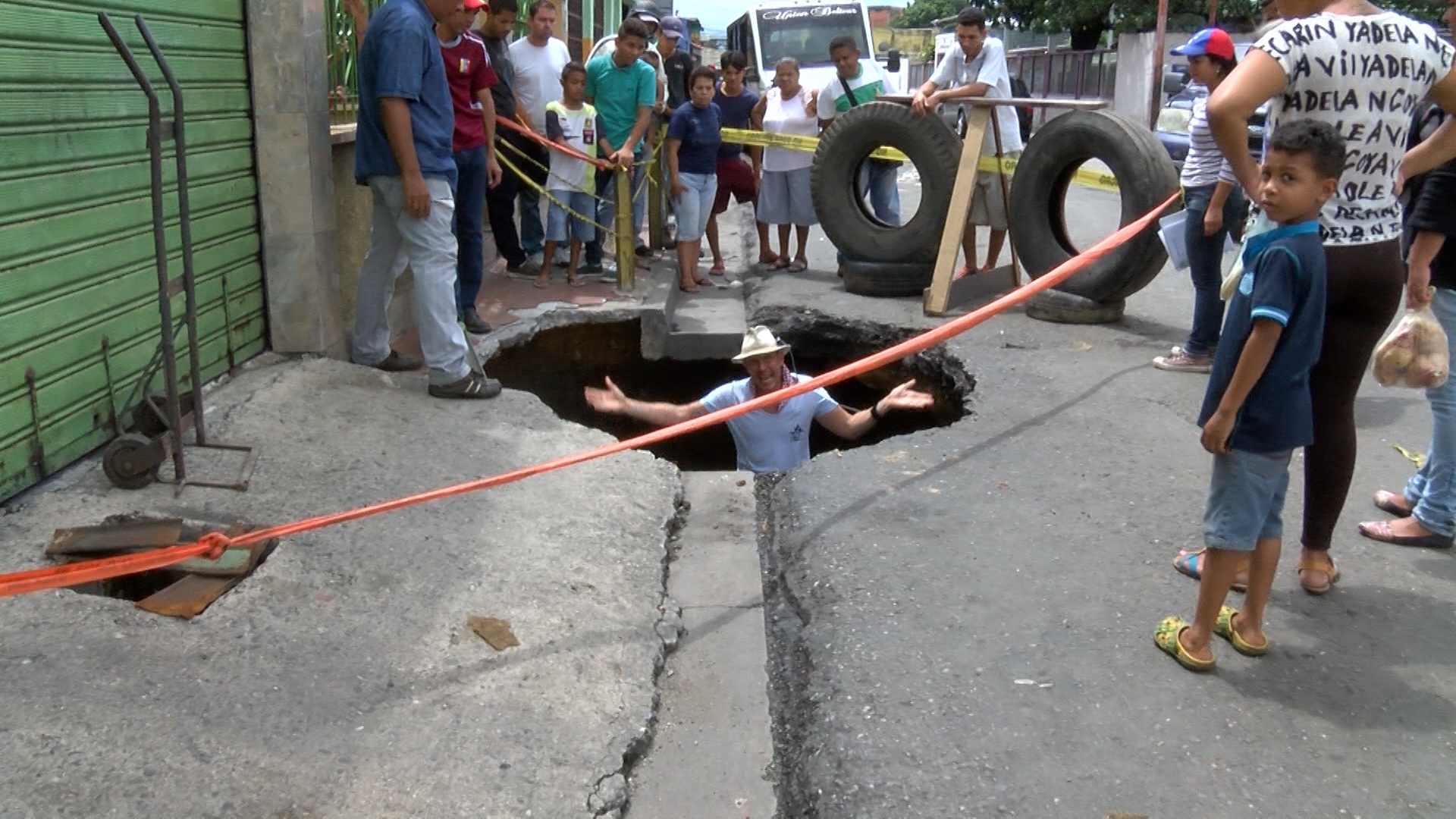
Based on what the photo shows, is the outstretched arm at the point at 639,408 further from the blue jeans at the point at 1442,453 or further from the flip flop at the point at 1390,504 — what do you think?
the blue jeans at the point at 1442,453

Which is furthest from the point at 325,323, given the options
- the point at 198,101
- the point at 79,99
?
the point at 79,99

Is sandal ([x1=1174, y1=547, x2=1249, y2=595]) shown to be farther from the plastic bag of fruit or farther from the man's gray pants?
the man's gray pants

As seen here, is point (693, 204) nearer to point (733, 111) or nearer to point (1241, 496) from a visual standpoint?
point (733, 111)

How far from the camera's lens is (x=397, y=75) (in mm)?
4945

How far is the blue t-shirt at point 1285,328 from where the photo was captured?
306 centimetres

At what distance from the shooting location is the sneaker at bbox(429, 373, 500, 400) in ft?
17.5

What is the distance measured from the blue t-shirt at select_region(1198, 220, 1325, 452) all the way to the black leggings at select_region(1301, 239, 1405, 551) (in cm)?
33

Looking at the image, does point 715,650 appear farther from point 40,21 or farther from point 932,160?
point 932,160

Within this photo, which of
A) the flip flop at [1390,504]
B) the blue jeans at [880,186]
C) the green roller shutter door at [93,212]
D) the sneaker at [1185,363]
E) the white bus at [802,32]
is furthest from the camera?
the white bus at [802,32]

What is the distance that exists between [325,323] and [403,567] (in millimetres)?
2186

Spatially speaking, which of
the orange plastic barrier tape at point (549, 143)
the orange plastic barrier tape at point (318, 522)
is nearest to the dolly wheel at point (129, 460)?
the orange plastic barrier tape at point (318, 522)

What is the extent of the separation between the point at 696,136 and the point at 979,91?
1.99 m

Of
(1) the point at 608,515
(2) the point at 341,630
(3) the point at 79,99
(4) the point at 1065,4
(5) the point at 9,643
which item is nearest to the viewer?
(5) the point at 9,643

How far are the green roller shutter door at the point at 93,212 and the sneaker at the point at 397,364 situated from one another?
28.0 inches
